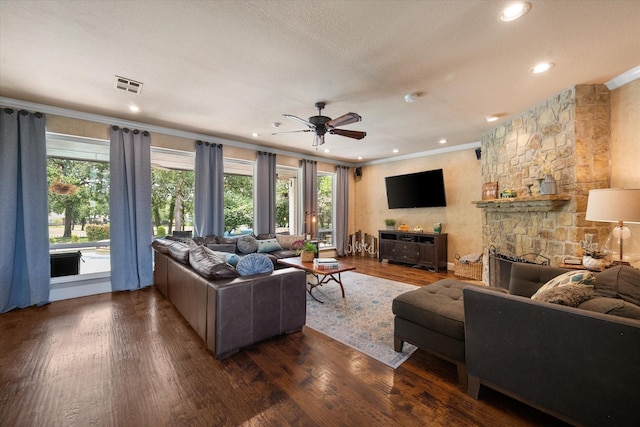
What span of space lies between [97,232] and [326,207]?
16.4ft

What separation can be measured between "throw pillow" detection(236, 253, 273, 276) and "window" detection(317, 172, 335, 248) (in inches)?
187

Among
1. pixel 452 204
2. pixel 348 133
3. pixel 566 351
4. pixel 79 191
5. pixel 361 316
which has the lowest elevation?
pixel 361 316

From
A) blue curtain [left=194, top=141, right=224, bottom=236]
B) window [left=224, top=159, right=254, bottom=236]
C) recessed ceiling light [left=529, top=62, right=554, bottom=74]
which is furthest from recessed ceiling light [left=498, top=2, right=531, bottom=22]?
window [left=224, top=159, right=254, bottom=236]

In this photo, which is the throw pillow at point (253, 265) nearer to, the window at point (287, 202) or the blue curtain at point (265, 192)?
the blue curtain at point (265, 192)

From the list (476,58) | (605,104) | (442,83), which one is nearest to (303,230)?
(442,83)

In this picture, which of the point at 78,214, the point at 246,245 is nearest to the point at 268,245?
the point at 246,245

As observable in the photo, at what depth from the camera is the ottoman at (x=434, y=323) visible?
1.88 m

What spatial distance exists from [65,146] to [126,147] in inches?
32.8

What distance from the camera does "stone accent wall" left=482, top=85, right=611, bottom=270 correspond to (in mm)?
2947

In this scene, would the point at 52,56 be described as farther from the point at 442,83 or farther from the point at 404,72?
the point at 442,83

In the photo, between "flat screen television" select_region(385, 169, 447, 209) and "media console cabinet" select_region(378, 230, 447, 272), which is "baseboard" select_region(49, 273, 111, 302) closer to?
"media console cabinet" select_region(378, 230, 447, 272)

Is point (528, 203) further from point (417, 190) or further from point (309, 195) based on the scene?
point (309, 195)

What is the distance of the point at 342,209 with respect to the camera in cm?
727

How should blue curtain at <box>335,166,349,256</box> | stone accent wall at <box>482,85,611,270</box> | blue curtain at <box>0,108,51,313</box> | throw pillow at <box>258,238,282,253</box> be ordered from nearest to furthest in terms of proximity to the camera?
stone accent wall at <box>482,85,611,270</box>
blue curtain at <box>0,108,51,313</box>
throw pillow at <box>258,238,282,253</box>
blue curtain at <box>335,166,349,256</box>
